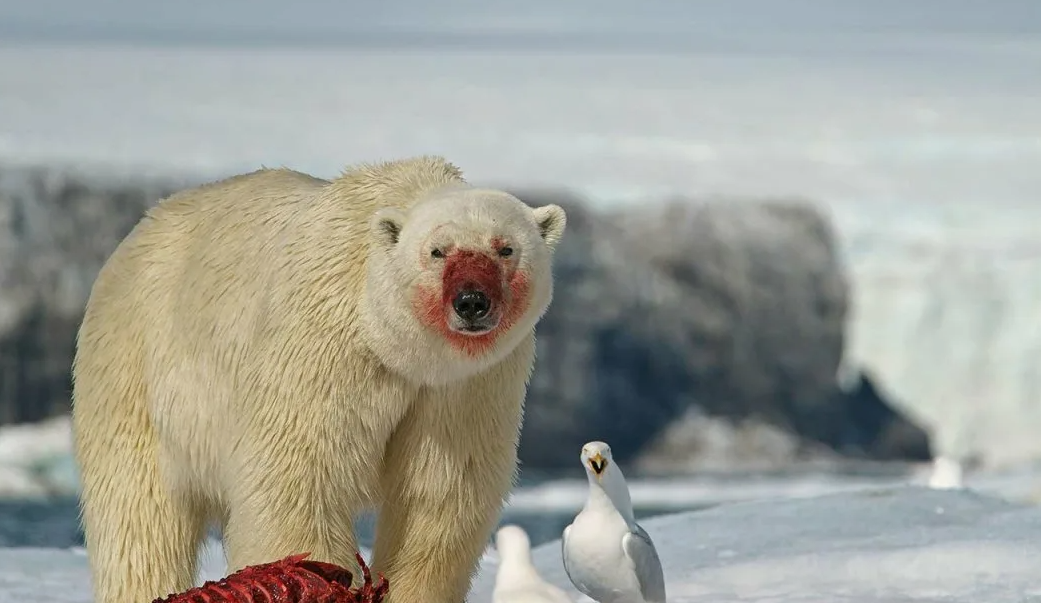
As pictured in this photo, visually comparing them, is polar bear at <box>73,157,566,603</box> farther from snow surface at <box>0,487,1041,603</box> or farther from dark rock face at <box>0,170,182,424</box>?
dark rock face at <box>0,170,182,424</box>

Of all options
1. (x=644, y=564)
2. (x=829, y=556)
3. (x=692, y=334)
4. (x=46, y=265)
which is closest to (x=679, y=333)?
(x=692, y=334)

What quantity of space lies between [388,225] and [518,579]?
869mm

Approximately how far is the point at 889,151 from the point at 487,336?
31.9ft

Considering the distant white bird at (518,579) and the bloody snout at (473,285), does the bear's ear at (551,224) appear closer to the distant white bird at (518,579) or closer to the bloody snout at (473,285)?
the bloody snout at (473,285)

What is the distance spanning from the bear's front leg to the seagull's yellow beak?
0.19 m

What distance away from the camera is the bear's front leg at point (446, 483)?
10.5 ft

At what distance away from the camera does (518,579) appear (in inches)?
128

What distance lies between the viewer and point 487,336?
9.61ft

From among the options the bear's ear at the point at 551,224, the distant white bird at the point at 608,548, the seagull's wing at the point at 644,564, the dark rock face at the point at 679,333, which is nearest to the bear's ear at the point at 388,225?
the bear's ear at the point at 551,224

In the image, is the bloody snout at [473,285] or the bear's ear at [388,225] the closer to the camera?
the bloody snout at [473,285]

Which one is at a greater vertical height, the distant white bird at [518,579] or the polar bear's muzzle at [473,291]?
the polar bear's muzzle at [473,291]

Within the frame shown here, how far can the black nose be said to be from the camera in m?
2.82

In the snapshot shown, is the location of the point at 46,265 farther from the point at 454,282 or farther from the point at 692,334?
the point at 454,282

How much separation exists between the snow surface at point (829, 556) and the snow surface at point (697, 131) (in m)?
4.85
